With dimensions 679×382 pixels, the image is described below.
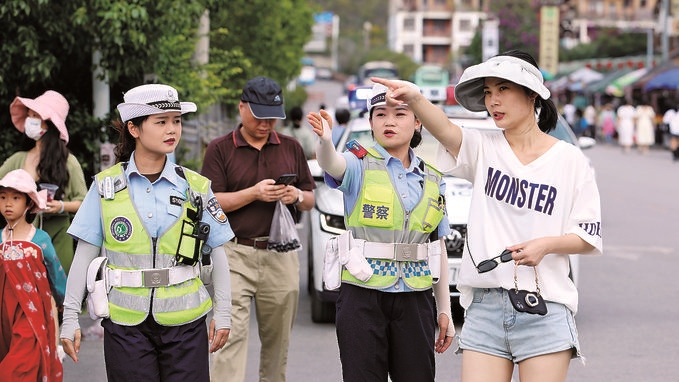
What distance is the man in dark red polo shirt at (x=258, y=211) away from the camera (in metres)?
6.39

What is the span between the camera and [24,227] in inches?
254

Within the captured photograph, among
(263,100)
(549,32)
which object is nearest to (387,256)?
(263,100)

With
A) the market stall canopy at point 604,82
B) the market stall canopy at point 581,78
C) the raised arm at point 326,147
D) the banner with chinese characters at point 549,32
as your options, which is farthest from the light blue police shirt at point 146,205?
the market stall canopy at point 581,78

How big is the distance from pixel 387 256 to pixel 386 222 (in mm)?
149

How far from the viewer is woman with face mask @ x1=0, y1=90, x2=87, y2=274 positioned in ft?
24.0

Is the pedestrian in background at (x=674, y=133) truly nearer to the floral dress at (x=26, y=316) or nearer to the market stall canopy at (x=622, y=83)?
the market stall canopy at (x=622, y=83)

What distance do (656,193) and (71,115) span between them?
14.6 metres

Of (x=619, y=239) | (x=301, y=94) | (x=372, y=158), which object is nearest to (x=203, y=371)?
(x=372, y=158)

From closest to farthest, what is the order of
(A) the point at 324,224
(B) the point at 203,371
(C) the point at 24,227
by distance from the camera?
(B) the point at 203,371, (C) the point at 24,227, (A) the point at 324,224

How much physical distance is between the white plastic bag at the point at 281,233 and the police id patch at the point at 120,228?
1.77m

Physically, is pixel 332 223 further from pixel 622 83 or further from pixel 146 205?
pixel 622 83

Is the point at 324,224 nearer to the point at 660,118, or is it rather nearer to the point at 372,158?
the point at 372,158

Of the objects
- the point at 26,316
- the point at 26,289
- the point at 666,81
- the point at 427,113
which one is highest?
the point at 427,113

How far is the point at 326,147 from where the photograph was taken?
4836 millimetres
